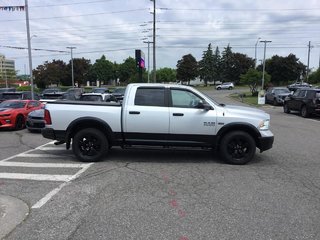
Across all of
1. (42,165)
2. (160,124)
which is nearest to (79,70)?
(42,165)

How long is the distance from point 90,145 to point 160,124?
5.75 ft

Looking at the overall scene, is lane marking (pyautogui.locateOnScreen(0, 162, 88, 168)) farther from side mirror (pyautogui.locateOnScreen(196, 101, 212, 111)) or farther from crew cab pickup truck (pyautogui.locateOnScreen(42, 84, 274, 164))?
side mirror (pyautogui.locateOnScreen(196, 101, 212, 111))

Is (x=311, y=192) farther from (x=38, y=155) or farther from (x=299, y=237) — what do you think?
(x=38, y=155)

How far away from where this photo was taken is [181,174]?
24.7 ft

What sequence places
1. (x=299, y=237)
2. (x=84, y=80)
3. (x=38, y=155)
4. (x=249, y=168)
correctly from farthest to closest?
(x=84, y=80) → (x=38, y=155) → (x=249, y=168) → (x=299, y=237)

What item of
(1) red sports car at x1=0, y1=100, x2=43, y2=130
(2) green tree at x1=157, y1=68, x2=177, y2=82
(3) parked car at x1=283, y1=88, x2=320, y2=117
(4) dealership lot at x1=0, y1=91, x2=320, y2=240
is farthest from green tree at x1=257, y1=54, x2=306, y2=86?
(4) dealership lot at x1=0, y1=91, x2=320, y2=240

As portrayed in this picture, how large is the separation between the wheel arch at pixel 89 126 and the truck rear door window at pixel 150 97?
0.90 metres

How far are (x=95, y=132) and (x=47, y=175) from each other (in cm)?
158

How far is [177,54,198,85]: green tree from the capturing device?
120750mm

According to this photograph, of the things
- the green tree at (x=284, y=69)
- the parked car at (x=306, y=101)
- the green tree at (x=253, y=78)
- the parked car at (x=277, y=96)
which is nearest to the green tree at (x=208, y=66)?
the green tree at (x=284, y=69)

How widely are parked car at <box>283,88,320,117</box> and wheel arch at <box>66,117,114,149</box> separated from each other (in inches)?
631

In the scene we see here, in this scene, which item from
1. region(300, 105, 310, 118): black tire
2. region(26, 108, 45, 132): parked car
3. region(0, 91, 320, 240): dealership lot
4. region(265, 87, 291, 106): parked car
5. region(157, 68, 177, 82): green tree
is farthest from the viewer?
region(157, 68, 177, 82): green tree

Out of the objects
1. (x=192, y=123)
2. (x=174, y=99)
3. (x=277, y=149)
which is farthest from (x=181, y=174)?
(x=277, y=149)

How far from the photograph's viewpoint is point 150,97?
8.62 metres
